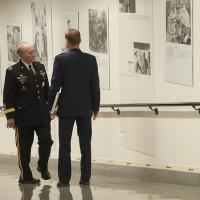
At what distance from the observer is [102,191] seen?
752 cm

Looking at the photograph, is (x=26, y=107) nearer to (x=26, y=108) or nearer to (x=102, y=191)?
(x=26, y=108)

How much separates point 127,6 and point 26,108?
5.72 ft

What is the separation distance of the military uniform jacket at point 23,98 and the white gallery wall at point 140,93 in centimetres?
113

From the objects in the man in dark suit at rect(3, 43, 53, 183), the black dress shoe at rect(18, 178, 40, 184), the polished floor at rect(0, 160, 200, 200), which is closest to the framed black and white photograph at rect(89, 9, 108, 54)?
the man in dark suit at rect(3, 43, 53, 183)

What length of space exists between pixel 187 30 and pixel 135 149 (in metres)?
1.75

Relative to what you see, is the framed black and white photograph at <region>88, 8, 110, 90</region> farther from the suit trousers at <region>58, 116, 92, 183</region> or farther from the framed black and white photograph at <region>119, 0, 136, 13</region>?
the suit trousers at <region>58, 116, 92, 183</region>

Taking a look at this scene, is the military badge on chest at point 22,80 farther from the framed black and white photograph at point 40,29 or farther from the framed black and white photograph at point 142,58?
the framed black and white photograph at point 40,29

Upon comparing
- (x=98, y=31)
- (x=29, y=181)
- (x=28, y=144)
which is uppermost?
(x=98, y=31)

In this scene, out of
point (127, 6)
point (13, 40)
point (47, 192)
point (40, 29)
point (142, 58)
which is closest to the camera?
point (47, 192)

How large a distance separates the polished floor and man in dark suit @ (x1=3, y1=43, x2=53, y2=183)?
0.36 metres

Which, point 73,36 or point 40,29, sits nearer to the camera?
point 73,36

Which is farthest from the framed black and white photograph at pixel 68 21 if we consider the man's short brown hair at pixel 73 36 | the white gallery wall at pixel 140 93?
the man's short brown hair at pixel 73 36

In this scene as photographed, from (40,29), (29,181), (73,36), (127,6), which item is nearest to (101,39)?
(127,6)

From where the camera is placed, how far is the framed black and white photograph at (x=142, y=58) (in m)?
8.27
